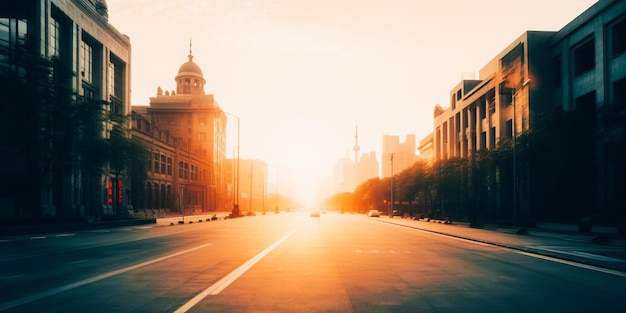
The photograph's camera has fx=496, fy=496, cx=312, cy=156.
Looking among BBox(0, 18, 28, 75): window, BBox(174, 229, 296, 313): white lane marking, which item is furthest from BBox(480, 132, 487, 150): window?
Answer: BBox(174, 229, 296, 313): white lane marking

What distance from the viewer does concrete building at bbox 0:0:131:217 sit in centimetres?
3991

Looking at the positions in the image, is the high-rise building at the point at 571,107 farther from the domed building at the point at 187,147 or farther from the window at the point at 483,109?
the domed building at the point at 187,147

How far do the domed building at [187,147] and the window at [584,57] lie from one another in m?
→ 56.5

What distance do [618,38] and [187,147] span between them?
83.2 metres

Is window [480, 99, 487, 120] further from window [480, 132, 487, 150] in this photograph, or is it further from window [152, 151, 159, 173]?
window [152, 151, 159, 173]

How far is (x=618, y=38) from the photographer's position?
41.3 metres

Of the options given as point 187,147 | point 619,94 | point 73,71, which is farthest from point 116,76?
point 619,94

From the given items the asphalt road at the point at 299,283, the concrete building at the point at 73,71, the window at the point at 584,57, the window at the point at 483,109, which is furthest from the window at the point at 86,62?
the window at the point at 483,109

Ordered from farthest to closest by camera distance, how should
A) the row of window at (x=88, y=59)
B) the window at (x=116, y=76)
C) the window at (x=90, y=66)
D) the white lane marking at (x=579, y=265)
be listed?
the window at (x=116, y=76), the window at (x=90, y=66), the row of window at (x=88, y=59), the white lane marking at (x=579, y=265)

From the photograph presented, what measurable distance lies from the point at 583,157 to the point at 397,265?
111ft

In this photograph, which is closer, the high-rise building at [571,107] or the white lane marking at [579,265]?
the white lane marking at [579,265]

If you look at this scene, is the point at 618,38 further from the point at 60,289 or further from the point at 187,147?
the point at 187,147

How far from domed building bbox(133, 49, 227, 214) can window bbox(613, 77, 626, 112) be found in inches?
2334

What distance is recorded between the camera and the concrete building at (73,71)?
3991 centimetres
